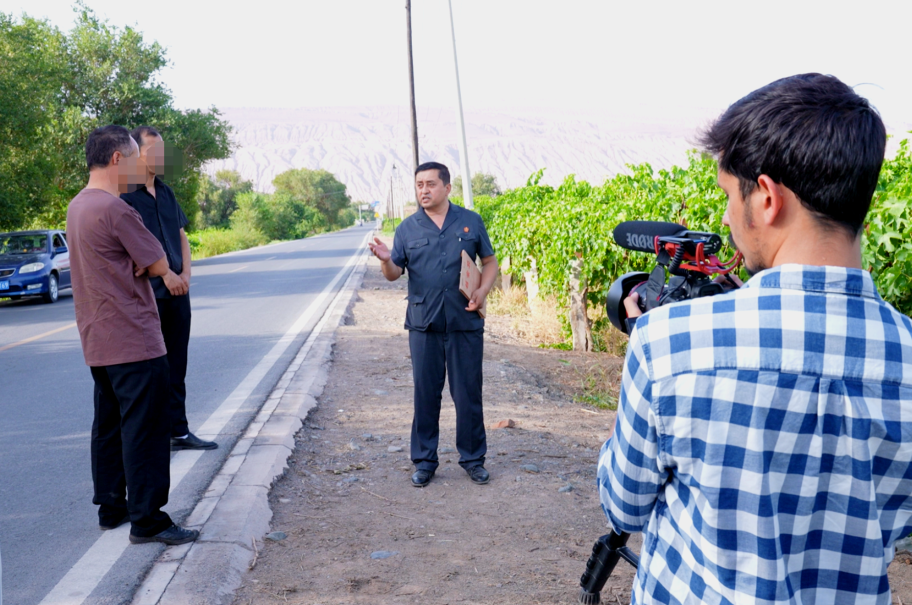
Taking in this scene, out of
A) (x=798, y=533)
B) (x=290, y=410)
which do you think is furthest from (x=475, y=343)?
(x=798, y=533)

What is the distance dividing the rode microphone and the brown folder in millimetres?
2896

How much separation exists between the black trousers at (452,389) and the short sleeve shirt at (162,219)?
5.49 feet

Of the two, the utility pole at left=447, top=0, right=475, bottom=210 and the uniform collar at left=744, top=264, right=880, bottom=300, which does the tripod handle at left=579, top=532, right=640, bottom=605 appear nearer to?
the uniform collar at left=744, top=264, right=880, bottom=300

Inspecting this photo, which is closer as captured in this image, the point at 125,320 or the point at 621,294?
the point at 621,294

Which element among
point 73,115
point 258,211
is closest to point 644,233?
point 73,115

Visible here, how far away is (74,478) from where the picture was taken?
5102 millimetres

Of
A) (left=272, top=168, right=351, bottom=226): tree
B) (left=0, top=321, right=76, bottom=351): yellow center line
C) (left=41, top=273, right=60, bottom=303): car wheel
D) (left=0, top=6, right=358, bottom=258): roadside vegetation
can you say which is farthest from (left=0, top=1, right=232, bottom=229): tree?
(left=272, top=168, right=351, bottom=226): tree

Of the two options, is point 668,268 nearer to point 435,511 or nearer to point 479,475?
point 435,511

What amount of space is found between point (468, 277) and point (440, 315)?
0.29 metres

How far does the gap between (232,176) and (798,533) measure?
9912 centimetres

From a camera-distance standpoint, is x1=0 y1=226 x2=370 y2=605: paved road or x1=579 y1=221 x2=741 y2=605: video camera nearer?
x1=579 y1=221 x2=741 y2=605: video camera

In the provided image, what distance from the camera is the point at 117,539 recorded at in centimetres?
400

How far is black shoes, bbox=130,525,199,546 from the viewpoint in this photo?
3.79 meters

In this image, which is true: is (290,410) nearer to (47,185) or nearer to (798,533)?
(798,533)
